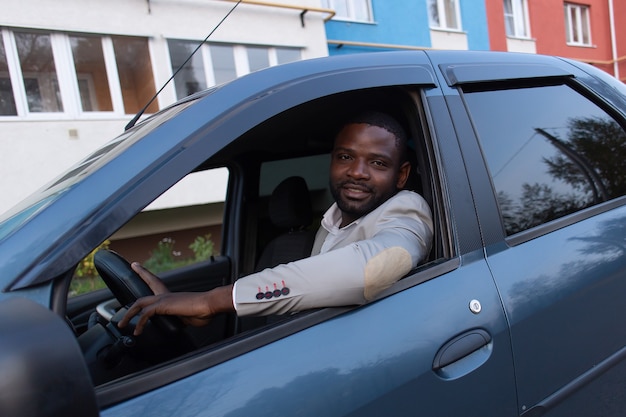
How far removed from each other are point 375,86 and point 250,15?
26.8 ft

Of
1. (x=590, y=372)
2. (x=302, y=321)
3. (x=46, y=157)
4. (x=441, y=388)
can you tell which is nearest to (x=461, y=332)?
(x=441, y=388)

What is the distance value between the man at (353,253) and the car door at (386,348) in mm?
58

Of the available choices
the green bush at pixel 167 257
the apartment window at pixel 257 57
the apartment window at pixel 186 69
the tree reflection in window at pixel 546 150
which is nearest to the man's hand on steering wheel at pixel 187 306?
the tree reflection in window at pixel 546 150

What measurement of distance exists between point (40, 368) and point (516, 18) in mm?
17479

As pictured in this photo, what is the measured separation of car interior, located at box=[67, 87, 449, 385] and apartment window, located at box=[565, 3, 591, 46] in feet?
59.2

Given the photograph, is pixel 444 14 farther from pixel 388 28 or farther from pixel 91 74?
pixel 91 74

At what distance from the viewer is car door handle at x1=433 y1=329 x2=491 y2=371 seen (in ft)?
3.73

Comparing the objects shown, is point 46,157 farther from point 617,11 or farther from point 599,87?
point 617,11

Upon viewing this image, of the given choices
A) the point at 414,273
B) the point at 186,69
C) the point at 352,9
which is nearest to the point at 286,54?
the point at 186,69

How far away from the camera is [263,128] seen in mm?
2121

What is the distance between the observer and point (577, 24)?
17.2 m

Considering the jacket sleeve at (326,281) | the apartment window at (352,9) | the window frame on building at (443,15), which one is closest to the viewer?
the jacket sleeve at (326,281)

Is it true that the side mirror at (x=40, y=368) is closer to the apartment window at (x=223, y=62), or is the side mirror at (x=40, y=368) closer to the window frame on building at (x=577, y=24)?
the apartment window at (x=223, y=62)

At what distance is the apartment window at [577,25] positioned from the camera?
16844mm
